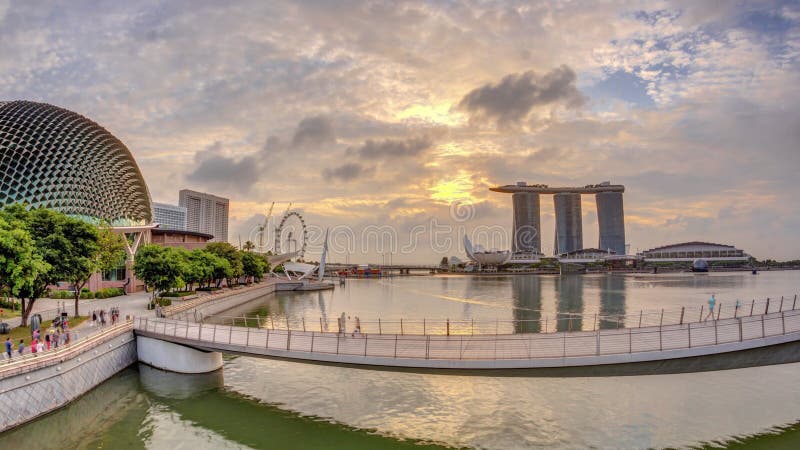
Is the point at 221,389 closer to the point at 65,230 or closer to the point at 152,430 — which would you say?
the point at 152,430

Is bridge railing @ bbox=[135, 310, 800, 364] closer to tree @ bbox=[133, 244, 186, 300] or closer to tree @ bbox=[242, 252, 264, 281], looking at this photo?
tree @ bbox=[133, 244, 186, 300]

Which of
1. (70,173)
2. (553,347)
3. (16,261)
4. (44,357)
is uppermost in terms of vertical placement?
(70,173)

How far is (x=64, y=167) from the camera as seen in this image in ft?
240

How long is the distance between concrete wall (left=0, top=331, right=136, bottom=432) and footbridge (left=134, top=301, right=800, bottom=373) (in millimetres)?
5813

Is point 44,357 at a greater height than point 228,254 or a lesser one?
lesser

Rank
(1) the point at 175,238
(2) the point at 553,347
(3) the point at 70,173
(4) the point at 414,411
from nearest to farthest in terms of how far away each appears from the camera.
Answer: (2) the point at 553,347 < (4) the point at 414,411 < (3) the point at 70,173 < (1) the point at 175,238

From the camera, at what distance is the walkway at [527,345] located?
19250 mm

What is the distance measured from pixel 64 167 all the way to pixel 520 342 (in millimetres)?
78302

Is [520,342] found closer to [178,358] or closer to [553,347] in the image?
[553,347]

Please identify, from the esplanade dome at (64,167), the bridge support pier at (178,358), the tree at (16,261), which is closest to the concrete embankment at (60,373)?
the bridge support pier at (178,358)

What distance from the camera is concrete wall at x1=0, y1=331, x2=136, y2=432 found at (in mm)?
19219

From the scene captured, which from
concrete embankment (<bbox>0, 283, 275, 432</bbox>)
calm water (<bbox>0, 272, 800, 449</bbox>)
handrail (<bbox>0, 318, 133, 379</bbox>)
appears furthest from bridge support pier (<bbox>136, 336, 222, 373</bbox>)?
handrail (<bbox>0, 318, 133, 379</bbox>)

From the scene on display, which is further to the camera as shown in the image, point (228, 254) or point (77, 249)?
point (228, 254)

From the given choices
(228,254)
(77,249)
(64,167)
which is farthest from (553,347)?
(64,167)
